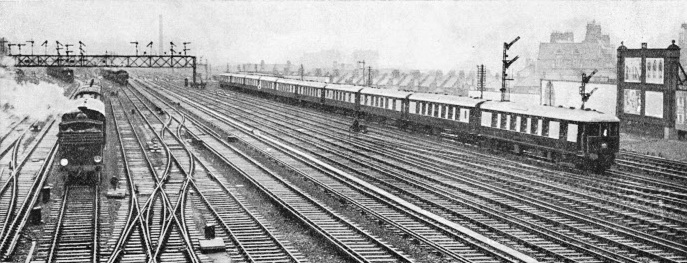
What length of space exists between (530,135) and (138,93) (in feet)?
199

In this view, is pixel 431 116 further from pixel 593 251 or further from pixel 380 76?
pixel 380 76

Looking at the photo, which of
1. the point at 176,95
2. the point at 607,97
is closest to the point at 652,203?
the point at 607,97

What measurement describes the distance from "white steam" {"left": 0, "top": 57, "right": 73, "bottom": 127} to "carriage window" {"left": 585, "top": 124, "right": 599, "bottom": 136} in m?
40.1

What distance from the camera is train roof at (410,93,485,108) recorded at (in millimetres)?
37078

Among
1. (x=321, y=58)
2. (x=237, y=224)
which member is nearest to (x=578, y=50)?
(x=237, y=224)

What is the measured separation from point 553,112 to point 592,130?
2.51 m

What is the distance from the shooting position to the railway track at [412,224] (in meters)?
16.2

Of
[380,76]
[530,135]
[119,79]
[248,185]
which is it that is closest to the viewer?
[248,185]

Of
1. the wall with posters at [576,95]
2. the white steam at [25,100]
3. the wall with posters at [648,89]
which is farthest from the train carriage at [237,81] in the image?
the wall with posters at [648,89]

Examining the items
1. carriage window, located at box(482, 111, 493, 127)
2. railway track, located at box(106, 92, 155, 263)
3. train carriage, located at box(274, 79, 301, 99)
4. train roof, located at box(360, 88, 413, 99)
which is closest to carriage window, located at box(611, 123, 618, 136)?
carriage window, located at box(482, 111, 493, 127)

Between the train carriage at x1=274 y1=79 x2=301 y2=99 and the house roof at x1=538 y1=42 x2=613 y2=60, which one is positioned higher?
the house roof at x1=538 y1=42 x2=613 y2=60

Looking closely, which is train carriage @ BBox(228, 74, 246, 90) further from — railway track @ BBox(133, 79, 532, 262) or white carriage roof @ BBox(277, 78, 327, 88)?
railway track @ BBox(133, 79, 532, 262)

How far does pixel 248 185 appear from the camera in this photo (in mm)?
25812

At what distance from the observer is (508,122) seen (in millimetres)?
33000
